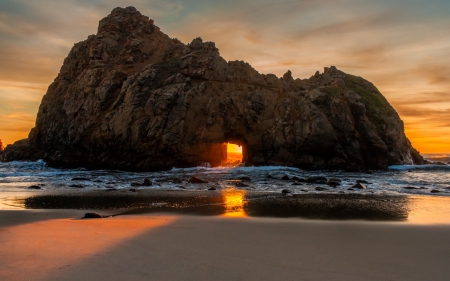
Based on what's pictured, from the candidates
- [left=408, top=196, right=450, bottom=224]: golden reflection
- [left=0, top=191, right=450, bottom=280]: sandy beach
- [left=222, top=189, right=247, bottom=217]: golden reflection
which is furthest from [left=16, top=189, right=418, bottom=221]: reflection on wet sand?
[left=0, top=191, right=450, bottom=280]: sandy beach

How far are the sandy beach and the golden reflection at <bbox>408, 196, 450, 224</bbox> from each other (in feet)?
1.52

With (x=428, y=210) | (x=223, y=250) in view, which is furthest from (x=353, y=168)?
(x=223, y=250)

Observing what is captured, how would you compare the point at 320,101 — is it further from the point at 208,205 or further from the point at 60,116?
the point at 60,116

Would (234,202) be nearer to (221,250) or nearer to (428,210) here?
(428,210)

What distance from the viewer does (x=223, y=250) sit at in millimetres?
6578

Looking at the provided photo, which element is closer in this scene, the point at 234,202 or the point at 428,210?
the point at 428,210

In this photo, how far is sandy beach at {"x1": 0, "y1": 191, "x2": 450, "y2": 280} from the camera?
17.2 ft

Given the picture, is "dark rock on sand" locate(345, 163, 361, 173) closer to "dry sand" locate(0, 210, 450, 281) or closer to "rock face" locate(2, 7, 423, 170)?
"rock face" locate(2, 7, 423, 170)

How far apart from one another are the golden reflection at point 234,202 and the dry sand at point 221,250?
2190 millimetres

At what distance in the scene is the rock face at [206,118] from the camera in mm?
38656

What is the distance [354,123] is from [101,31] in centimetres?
4111

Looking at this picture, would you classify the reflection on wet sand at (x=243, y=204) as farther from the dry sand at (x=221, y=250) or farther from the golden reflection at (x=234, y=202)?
the dry sand at (x=221, y=250)

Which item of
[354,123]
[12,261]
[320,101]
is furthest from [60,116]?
[12,261]

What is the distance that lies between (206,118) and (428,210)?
30042mm
